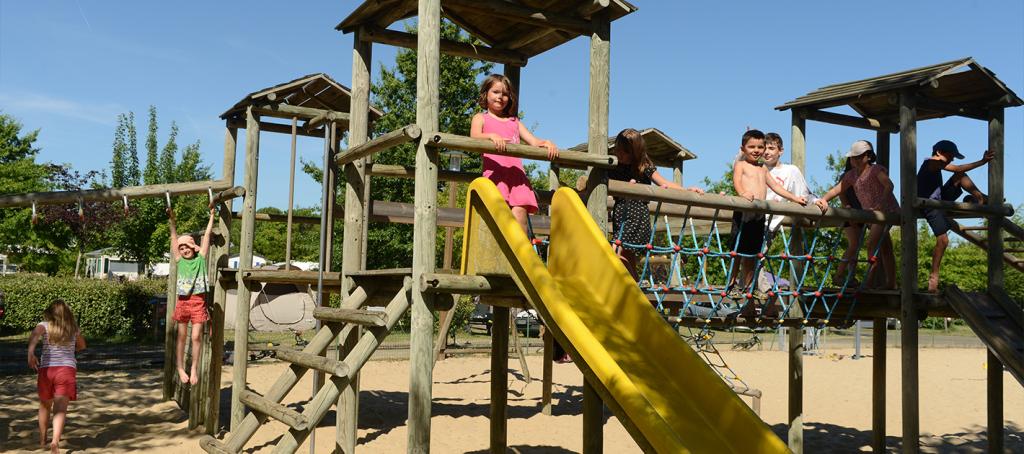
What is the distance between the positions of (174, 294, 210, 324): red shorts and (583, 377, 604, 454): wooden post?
6.91 meters

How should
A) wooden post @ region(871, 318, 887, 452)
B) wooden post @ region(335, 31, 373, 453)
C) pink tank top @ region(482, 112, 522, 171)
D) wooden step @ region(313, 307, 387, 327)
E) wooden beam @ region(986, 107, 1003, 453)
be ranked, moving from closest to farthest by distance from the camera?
wooden step @ region(313, 307, 387, 327) < pink tank top @ region(482, 112, 522, 171) < wooden post @ region(335, 31, 373, 453) < wooden beam @ region(986, 107, 1003, 453) < wooden post @ region(871, 318, 887, 452)

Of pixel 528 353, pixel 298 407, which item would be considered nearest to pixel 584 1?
pixel 298 407

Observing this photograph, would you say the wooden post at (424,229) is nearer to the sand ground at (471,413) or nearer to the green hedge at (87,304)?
the sand ground at (471,413)

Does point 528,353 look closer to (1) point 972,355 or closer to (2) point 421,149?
(1) point 972,355

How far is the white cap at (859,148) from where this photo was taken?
8492 millimetres

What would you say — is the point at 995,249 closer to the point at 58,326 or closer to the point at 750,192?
the point at 750,192

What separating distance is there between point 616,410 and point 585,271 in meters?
1.43

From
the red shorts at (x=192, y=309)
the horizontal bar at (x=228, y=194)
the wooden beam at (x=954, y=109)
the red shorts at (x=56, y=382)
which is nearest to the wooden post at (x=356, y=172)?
the horizontal bar at (x=228, y=194)

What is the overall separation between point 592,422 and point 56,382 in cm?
652

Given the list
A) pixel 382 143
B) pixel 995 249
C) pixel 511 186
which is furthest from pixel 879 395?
pixel 382 143

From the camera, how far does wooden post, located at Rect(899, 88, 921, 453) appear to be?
307 inches

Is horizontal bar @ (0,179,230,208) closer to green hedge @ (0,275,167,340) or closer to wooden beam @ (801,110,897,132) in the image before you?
wooden beam @ (801,110,897,132)

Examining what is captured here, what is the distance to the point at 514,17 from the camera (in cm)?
678

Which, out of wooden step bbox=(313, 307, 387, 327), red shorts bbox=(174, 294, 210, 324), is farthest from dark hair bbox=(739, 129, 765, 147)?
red shorts bbox=(174, 294, 210, 324)
